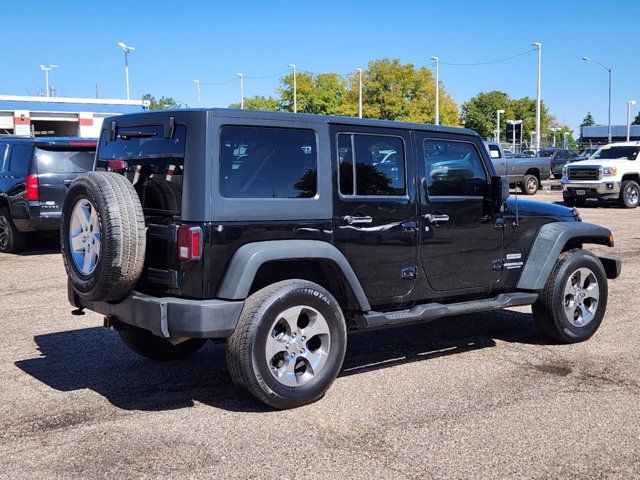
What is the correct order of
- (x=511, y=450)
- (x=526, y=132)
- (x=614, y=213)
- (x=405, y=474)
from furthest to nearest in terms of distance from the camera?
(x=526, y=132), (x=614, y=213), (x=511, y=450), (x=405, y=474)

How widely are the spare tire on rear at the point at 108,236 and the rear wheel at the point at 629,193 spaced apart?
20859 mm

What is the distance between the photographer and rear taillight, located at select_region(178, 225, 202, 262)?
4.49 m

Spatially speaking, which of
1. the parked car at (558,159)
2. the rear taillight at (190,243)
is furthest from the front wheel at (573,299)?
the parked car at (558,159)

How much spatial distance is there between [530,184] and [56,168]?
2053 centimetres

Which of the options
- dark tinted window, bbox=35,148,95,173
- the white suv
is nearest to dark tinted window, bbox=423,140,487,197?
dark tinted window, bbox=35,148,95,173

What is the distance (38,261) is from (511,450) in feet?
31.2

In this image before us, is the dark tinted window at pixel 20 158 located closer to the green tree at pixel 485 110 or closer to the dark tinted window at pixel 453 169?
the dark tinted window at pixel 453 169

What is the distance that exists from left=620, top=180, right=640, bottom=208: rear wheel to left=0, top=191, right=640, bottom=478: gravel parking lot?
1690 centimetres

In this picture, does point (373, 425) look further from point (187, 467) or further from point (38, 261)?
point (38, 261)

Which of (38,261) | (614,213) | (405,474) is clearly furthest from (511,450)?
(614,213)

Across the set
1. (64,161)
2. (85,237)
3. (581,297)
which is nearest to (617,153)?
(64,161)

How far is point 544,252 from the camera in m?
6.38

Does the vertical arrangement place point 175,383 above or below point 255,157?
below

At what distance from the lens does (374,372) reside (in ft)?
18.8
